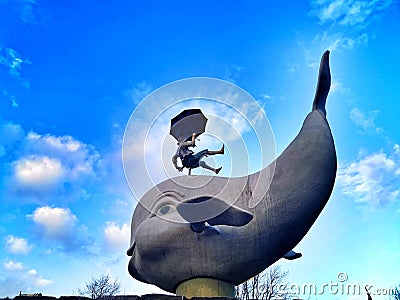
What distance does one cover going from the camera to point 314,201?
33.6 ft

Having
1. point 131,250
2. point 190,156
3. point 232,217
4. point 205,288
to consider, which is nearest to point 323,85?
point 190,156

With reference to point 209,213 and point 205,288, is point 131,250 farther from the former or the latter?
point 209,213

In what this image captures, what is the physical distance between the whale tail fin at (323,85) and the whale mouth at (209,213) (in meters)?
3.79

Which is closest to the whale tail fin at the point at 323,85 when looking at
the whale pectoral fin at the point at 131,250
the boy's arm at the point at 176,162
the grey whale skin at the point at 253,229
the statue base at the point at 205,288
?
the grey whale skin at the point at 253,229

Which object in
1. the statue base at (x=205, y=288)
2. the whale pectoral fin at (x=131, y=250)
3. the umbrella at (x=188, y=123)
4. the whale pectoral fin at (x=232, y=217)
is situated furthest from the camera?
the umbrella at (x=188, y=123)

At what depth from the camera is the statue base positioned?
10.3 metres

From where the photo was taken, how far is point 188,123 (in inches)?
491

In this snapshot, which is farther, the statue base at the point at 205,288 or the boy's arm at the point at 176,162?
the boy's arm at the point at 176,162

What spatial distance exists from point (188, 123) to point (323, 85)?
12.2 ft

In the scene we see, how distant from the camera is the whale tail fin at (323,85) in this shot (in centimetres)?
1169

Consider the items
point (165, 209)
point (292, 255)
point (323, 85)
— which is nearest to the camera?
point (165, 209)

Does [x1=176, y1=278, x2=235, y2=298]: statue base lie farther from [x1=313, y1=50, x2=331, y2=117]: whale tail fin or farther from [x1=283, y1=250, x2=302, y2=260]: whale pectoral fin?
[x1=313, y1=50, x2=331, y2=117]: whale tail fin

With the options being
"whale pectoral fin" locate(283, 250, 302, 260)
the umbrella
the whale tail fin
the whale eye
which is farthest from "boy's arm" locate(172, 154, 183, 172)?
the whale tail fin

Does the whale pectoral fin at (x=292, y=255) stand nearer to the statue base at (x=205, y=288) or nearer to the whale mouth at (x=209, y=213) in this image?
the statue base at (x=205, y=288)
